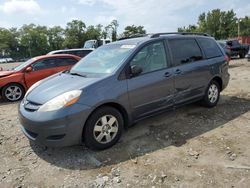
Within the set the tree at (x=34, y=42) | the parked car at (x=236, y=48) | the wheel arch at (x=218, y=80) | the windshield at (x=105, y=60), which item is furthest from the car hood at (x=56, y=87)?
the tree at (x=34, y=42)

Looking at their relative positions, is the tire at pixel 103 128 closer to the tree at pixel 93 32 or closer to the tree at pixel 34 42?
the tree at pixel 93 32

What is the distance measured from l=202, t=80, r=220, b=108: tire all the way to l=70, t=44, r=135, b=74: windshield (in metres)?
2.27

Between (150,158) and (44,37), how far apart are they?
78251 mm

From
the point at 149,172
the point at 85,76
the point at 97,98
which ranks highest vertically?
the point at 85,76

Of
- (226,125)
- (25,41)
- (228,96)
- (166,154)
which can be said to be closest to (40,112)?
(166,154)

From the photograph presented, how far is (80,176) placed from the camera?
11.0 ft

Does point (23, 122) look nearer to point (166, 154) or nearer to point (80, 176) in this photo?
point (80, 176)

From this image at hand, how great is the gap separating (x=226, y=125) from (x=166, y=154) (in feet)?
5.56

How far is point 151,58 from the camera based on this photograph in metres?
4.56

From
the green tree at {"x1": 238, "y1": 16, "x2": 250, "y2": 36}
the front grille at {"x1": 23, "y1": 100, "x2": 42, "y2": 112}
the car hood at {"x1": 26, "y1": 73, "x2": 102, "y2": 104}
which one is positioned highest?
the green tree at {"x1": 238, "y1": 16, "x2": 250, "y2": 36}

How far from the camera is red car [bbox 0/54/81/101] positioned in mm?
8086

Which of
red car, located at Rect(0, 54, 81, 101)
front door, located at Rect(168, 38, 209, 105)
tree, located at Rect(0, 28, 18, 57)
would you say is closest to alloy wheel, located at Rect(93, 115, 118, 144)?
front door, located at Rect(168, 38, 209, 105)

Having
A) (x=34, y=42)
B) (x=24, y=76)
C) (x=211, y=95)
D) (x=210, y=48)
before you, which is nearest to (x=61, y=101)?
(x=211, y=95)

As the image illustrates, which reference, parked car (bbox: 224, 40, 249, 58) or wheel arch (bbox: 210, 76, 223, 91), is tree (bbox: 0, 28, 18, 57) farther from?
wheel arch (bbox: 210, 76, 223, 91)
